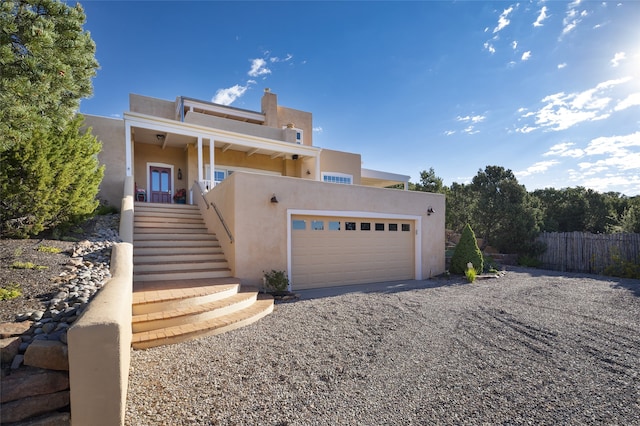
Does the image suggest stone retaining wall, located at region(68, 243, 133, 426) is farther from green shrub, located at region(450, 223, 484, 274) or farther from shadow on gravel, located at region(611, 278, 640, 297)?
shadow on gravel, located at region(611, 278, 640, 297)

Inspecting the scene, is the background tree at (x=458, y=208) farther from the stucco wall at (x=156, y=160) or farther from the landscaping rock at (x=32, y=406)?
the landscaping rock at (x=32, y=406)

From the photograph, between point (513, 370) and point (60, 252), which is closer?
point (513, 370)

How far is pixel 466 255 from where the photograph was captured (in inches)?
435

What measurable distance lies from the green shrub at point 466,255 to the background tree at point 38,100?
38.1 ft

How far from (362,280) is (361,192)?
2.94m

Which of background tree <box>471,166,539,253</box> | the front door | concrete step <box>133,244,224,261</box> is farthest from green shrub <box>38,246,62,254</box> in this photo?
background tree <box>471,166,539,253</box>

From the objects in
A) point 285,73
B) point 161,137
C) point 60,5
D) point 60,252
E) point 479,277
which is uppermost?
point 285,73

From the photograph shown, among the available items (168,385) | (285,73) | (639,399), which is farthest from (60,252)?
(285,73)

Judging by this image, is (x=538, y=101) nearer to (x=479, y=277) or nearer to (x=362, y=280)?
(x=479, y=277)

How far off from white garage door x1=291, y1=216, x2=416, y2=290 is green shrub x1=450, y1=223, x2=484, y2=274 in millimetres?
1757

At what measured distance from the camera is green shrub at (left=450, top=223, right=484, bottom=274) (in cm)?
1096

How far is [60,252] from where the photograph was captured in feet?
17.4

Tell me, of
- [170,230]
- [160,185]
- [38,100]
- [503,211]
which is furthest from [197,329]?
[503,211]

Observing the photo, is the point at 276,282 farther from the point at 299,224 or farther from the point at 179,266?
the point at 179,266
